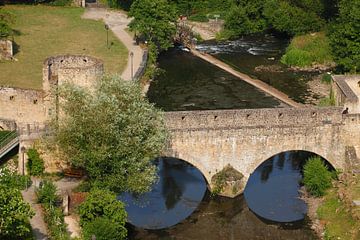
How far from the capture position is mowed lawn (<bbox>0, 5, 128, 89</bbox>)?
59328mm

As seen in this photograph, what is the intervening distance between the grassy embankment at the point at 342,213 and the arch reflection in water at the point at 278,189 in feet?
4.45

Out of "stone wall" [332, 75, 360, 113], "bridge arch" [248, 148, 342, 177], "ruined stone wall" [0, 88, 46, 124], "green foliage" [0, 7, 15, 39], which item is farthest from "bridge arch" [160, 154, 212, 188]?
"green foliage" [0, 7, 15, 39]

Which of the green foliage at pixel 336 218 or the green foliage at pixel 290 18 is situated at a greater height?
the green foliage at pixel 290 18

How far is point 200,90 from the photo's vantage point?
2424 inches

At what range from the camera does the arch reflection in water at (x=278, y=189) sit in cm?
4031

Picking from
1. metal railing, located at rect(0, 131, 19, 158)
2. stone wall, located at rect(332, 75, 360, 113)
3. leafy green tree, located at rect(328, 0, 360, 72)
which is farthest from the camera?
leafy green tree, located at rect(328, 0, 360, 72)

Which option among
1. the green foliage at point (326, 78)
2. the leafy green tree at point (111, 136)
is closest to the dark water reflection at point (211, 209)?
the leafy green tree at point (111, 136)

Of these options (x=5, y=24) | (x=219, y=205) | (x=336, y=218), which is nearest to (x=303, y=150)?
(x=336, y=218)

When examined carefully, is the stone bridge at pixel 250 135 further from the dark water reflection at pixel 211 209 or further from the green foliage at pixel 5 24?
the green foliage at pixel 5 24

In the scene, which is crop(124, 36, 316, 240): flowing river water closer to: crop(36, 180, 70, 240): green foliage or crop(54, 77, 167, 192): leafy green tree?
crop(54, 77, 167, 192): leafy green tree

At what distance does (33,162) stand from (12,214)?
9821mm

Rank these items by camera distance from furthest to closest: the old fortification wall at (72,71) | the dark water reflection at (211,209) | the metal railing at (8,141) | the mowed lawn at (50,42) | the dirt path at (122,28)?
1. the dirt path at (122,28)
2. the mowed lawn at (50,42)
3. the dark water reflection at (211,209)
4. the metal railing at (8,141)
5. the old fortification wall at (72,71)

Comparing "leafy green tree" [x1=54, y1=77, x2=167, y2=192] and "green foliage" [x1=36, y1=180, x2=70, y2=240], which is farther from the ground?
"leafy green tree" [x1=54, y1=77, x2=167, y2=192]

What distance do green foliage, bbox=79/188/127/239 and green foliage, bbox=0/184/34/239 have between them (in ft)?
14.1
